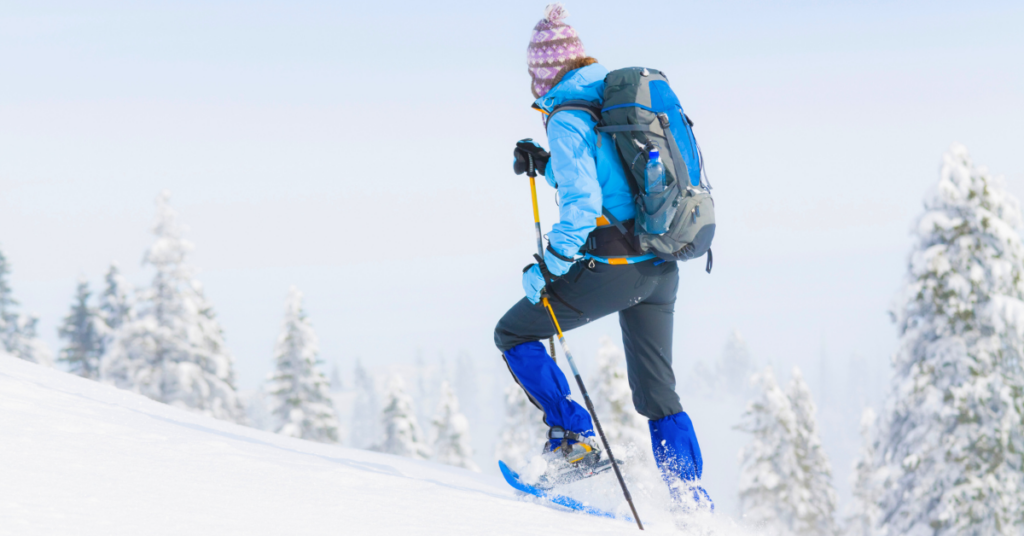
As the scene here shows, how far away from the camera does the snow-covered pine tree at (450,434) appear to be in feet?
114

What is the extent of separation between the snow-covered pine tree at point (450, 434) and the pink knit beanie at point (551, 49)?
30.5 metres

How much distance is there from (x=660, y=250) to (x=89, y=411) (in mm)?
4076

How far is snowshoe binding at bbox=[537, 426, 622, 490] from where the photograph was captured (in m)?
4.86

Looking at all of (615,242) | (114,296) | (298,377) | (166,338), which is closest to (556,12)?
(615,242)

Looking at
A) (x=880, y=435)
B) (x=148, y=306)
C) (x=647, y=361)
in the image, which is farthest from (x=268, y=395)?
(x=647, y=361)

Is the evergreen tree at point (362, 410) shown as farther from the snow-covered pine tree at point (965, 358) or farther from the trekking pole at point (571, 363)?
the trekking pole at point (571, 363)

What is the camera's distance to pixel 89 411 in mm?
4922

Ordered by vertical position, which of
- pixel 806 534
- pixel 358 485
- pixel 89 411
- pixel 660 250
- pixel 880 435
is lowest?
pixel 806 534

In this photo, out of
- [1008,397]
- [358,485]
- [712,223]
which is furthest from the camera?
[1008,397]

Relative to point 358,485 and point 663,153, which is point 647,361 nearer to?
point 663,153

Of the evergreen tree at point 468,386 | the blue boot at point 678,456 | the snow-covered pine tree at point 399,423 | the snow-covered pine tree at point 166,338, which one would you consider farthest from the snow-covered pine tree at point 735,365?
the blue boot at point 678,456

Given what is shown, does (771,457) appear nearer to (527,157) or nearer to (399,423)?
(399,423)

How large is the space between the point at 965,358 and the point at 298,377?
23830mm

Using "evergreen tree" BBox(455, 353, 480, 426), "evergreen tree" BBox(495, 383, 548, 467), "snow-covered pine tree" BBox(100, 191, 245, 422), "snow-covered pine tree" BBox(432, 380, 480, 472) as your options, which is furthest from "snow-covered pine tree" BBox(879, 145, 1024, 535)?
"evergreen tree" BBox(455, 353, 480, 426)
